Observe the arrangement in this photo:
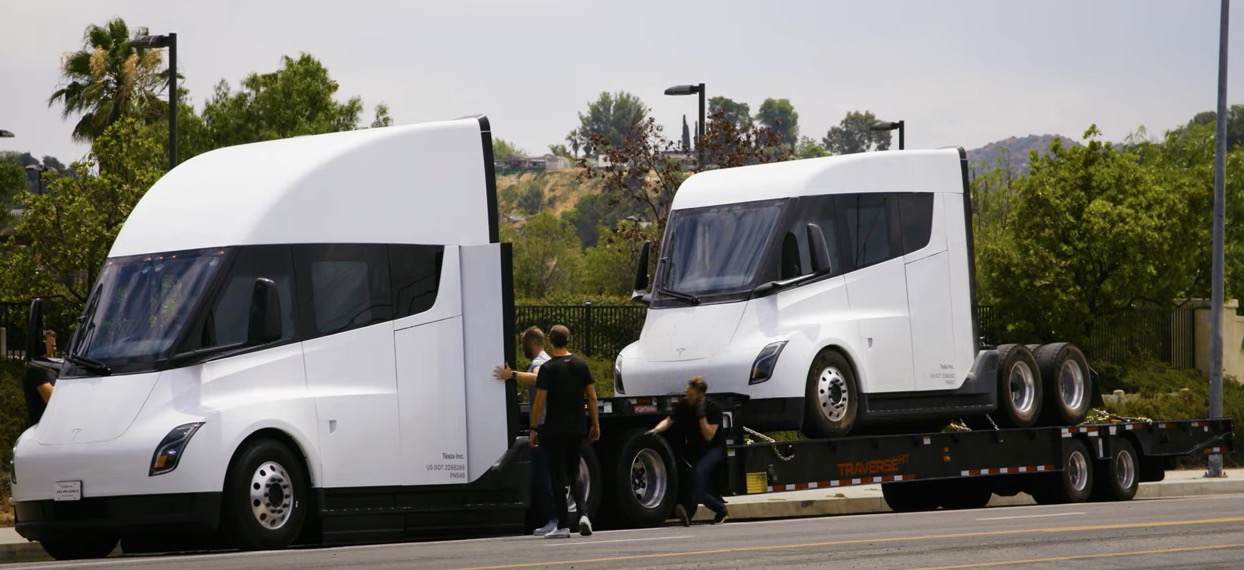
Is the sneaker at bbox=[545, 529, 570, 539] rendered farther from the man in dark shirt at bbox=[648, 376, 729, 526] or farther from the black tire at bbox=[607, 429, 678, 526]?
the man in dark shirt at bbox=[648, 376, 729, 526]

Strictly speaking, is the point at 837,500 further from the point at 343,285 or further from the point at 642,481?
the point at 343,285

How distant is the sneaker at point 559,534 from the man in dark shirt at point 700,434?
204 cm

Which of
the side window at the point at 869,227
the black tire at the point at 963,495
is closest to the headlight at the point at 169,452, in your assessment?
the side window at the point at 869,227

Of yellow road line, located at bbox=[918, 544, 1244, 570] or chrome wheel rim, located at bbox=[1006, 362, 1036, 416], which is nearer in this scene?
yellow road line, located at bbox=[918, 544, 1244, 570]

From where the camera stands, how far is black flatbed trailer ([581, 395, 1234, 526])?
15.8 m

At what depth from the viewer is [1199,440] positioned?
23047 mm

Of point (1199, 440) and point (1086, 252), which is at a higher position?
point (1086, 252)

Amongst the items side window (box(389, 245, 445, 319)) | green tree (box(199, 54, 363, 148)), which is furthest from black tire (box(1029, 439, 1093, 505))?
green tree (box(199, 54, 363, 148))

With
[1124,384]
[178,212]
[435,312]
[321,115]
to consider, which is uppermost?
[321,115]

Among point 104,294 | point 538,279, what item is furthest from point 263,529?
point 538,279

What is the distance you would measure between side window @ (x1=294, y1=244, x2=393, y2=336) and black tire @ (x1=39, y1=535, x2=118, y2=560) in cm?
236

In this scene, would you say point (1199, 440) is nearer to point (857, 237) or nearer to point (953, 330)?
point (953, 330)

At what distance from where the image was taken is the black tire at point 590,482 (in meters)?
15.2

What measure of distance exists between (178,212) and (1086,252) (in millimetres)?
27809
